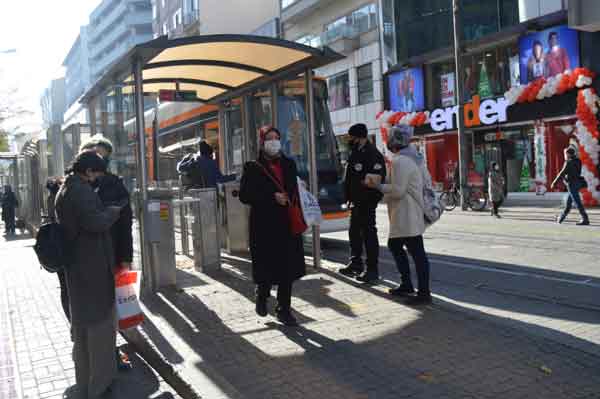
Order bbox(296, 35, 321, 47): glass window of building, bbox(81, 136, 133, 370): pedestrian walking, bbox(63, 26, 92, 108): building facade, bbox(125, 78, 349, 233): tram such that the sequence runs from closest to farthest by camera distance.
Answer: bbox(81, 136, 133, 370): pedestrian walking, bbox(125, 78, 349, 233): tram, bbox(296, 35, 321, 47): glass window of building, bbox(63, 26, 92, 108): building facade

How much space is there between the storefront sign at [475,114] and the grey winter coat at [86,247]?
2089cm

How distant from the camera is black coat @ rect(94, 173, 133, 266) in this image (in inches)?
183

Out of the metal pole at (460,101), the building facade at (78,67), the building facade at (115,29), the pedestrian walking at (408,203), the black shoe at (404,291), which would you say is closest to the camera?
the pedestrian walking at (408,203)

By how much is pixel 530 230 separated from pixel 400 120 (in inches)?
600

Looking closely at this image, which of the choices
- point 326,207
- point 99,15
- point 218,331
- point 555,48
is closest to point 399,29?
point 555,48

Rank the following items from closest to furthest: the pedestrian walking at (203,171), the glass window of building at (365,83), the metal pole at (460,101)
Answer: the pedestrian walking at (203,171) < the metal pole at (460,101) < the glass window of building at (365,83)

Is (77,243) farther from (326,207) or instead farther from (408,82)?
(408,82)

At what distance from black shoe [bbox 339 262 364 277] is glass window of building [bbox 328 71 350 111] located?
2468 centimetres

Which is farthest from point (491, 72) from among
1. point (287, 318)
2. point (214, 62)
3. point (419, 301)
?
point (287, 318)

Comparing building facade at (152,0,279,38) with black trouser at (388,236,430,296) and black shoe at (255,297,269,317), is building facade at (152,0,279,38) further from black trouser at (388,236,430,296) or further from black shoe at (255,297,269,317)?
black shoe at (255,297,269,317)

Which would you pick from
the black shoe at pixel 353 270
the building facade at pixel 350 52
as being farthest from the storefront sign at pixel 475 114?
the black shoe at pixel 353 270

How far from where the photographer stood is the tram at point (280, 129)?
10164mm

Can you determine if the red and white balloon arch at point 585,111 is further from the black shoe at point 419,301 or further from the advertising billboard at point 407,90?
the black shoe at point 419,301

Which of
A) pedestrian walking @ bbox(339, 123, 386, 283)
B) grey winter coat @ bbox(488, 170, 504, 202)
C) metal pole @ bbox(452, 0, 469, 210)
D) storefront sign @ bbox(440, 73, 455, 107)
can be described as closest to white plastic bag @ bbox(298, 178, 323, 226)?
pedestrian walking @ bbox(339, 123, 386, 283)
